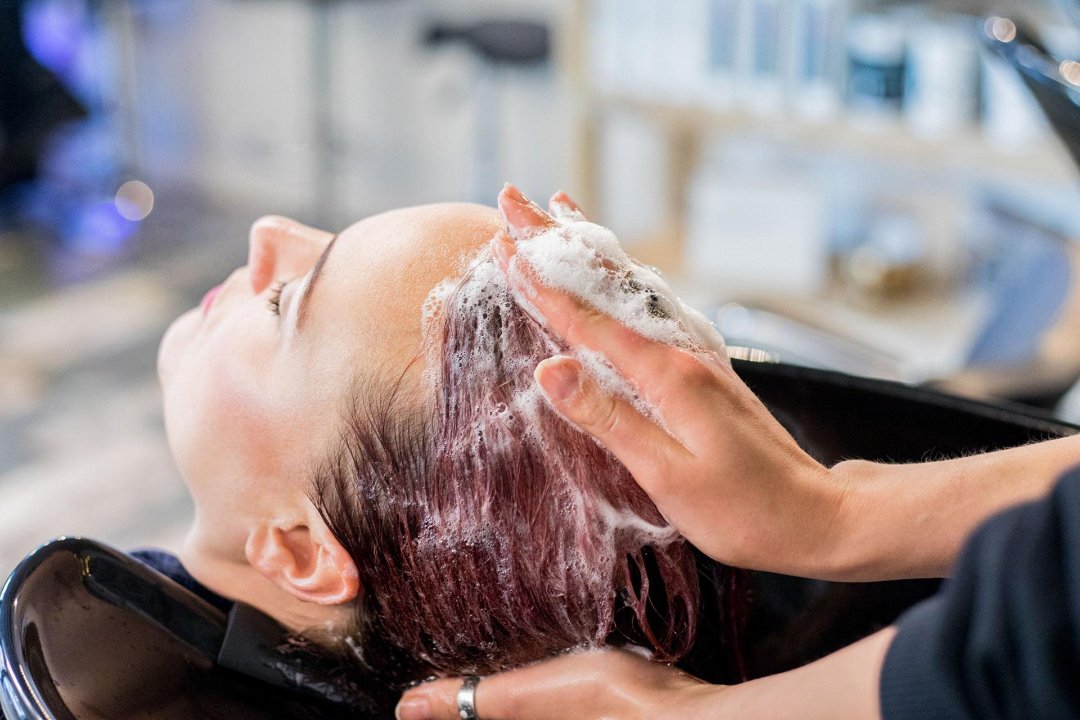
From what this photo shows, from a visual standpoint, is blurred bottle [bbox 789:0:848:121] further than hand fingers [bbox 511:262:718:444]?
Yes

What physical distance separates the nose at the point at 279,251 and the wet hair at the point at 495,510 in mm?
208

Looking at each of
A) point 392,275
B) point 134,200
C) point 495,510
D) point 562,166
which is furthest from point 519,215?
point 134,200

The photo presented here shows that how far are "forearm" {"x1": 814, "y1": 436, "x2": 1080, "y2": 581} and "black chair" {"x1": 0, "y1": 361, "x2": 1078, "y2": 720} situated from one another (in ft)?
0.95

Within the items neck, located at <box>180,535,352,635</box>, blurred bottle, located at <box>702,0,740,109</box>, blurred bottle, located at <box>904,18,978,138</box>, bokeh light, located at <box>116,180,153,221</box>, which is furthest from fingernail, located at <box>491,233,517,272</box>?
bokeh light, located at <box>116,180,153,221</box>

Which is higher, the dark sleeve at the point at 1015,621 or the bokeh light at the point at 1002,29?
the bokeh light at the point at 1002,29

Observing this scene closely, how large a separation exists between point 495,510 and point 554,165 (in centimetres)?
367

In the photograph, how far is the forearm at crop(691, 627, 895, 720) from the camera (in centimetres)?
59

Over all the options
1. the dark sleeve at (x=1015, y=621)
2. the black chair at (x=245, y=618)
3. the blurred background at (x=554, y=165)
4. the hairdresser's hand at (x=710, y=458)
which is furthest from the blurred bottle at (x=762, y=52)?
the dark sleeve at (x=1015, y=621)

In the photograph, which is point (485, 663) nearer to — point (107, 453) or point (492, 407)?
point (492, 407)

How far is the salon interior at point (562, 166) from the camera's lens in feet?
6.82

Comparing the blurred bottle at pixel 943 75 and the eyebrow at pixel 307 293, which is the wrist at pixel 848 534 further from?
the blurred bottle at pixel 943 75

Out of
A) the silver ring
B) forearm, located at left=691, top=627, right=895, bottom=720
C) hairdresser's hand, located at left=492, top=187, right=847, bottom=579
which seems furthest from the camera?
the silver ring

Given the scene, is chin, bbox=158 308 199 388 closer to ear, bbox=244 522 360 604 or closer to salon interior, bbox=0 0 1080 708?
ear, bbox=244 522 360 604

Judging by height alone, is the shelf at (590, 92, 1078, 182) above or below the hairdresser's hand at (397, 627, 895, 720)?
above
